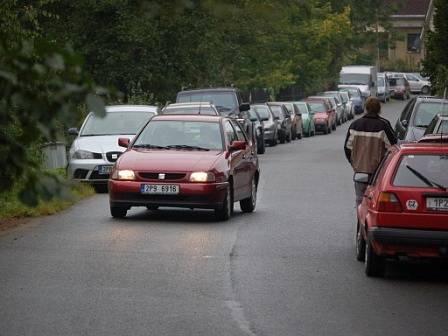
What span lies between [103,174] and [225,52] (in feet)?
87.0

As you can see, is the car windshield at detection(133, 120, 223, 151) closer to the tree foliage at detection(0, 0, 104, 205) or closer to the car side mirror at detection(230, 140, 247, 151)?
the car side mirror at detection(230, 140, 247, 151)

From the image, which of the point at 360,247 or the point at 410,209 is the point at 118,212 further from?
the point at 410,209

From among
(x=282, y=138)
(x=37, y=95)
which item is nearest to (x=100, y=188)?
(x=37, y=95)

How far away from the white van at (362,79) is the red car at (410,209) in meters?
72.0

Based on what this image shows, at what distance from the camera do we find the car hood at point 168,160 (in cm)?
1833

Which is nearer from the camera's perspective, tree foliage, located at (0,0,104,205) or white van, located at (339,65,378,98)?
tree foliage, located at (0,0,104,205)

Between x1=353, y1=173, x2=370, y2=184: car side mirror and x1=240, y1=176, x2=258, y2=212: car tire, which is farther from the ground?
x1=353, y1=173, x2=370, y2=184: car side mirror

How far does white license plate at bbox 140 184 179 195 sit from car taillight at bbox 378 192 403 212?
5544 mm

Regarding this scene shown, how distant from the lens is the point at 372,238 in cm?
1294

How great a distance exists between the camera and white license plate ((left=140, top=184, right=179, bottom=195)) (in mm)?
18188

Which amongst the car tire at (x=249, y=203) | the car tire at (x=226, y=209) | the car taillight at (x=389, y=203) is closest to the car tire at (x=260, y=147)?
the car tire at (x=249, y=203)

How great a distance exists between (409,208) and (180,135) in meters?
7.26

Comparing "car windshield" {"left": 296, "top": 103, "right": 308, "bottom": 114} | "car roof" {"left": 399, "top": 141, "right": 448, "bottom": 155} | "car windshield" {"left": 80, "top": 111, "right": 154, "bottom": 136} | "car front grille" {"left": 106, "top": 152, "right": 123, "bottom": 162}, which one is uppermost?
"car roof" {"left": 399, "top": 141, "right": 448, "bottom": 155}

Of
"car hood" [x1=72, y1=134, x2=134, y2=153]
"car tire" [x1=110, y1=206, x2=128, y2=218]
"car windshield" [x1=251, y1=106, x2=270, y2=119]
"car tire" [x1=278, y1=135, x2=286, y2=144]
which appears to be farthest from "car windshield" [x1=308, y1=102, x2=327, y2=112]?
"car tire" [x1=110, y1=206, x2=128, y2=218]
